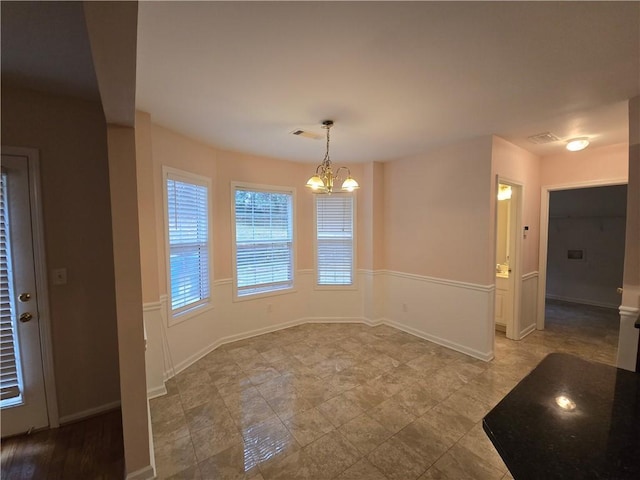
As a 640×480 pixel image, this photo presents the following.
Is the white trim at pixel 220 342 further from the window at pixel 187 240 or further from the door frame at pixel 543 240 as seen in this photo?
the door frame at pixel 543 240

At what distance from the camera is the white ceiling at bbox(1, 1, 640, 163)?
1.32 metres

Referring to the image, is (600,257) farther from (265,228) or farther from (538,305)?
(265,228)

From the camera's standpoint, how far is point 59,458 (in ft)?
6.05

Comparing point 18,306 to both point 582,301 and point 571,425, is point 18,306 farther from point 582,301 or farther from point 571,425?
point 582,301

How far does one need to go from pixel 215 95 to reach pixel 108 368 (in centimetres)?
249

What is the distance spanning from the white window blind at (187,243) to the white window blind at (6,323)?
1124 millimetres

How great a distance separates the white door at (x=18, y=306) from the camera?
1962 mm

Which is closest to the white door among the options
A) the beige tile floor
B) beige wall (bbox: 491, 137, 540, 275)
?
the beige tile floor

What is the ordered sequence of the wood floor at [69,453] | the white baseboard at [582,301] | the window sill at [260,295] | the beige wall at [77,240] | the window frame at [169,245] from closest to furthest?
the wood floor at [69,453], the beige wall at [77,240], the window frame at [169,245], the window sill at [260,295], the white baseboard at [582,301]

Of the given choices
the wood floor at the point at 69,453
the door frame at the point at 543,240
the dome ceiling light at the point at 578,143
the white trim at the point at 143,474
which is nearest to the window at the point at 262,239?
the wood floor at the point at 69,453

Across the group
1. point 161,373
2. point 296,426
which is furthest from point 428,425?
point 161,373

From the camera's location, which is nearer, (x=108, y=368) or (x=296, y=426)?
(x=296, y=426)

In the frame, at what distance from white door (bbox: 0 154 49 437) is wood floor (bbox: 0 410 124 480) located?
0.63 feet

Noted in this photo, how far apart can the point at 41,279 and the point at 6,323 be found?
14.2 inches
